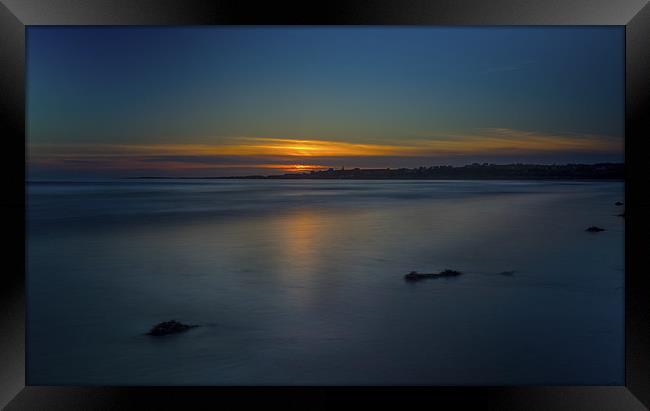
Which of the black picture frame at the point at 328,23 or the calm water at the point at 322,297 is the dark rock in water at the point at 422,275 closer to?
the calm water at the point at 322,297

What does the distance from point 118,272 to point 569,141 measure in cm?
841

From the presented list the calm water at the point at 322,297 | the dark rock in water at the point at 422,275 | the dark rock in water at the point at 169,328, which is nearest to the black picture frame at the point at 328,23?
the calm water at the point at 322,297

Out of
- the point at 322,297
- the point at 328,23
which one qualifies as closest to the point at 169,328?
the point at 322,297

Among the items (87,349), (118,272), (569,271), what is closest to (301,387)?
(87,349)

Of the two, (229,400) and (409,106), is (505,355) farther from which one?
(409,106)

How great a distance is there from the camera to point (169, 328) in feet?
11.7

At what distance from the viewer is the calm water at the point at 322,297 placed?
3420 mm

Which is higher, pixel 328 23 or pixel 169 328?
pixel 328 23

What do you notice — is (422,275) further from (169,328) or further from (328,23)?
(328,23)

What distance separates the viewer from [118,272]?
5543 mm

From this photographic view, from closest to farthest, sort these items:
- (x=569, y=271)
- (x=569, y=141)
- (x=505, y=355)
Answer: (x=505, y=355) < (x=569, y=271) < (x=569, y=141)

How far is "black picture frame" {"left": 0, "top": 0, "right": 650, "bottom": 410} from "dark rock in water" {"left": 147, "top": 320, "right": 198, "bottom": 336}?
4.48 feet

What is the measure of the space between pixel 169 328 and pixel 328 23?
246cm

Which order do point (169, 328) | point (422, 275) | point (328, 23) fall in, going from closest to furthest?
point (328, 23), point (169, 328), point (422, 275)
